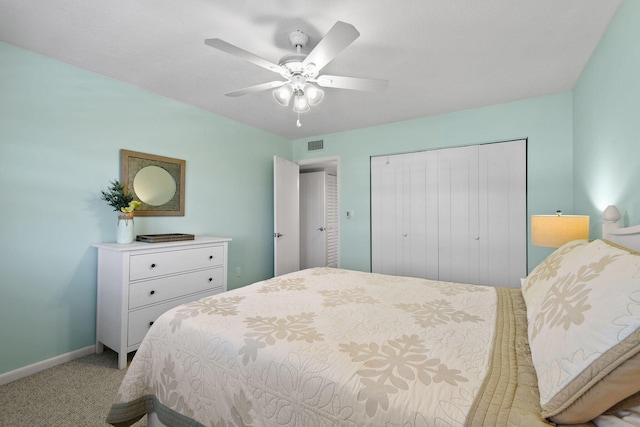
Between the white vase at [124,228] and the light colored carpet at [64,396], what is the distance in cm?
97

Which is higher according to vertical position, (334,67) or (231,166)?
(334,67)

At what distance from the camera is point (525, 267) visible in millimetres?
3066

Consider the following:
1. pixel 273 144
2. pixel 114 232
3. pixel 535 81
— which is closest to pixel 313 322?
pixel 114 232

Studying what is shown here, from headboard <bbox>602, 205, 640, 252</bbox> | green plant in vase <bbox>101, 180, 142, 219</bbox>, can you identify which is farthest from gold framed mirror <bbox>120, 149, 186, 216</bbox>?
headboard <bbox>602, 205, 640, 252</bbox>

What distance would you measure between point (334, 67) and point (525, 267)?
9.16ft

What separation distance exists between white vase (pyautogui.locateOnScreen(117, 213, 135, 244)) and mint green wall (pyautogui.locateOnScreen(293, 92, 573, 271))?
7.19 ft

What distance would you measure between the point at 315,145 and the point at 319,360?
12.2ft

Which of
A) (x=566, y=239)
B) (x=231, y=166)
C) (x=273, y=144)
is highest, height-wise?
(x=273, y=144)

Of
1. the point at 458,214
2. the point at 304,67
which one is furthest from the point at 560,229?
the point at 304,67

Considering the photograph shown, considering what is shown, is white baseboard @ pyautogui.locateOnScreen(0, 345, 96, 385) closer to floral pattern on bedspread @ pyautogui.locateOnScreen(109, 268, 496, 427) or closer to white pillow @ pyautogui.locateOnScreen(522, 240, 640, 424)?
floral pattern on bedspread @ pyautogui.locateOnScreen(109, 268, 496, 427)

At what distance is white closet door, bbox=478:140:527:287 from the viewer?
121 inches

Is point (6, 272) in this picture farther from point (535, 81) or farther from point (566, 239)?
point (535, 81)

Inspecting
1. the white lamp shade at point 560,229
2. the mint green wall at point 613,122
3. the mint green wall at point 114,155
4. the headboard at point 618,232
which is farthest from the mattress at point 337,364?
the mint green wall at point 114,155

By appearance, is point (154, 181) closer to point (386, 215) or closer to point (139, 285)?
point (139, 285)
